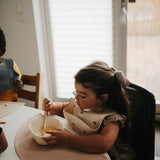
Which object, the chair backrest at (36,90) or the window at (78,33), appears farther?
the window at (78,33)

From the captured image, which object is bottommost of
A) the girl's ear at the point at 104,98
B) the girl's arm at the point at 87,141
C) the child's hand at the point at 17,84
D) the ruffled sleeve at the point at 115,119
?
the girl's arm at the point at 87,141

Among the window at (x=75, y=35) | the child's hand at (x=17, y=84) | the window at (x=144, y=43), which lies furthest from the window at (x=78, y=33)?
the child's hand at (x=17, y=84)

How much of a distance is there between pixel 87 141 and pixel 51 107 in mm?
374

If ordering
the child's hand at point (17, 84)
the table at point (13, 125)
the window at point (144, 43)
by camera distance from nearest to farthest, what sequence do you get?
the table at point (13, 125) → the child's hand at point (17, 84) → the window at point (144, 43)

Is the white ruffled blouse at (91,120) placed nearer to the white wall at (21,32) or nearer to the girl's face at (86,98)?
the girl's face at (86,98)

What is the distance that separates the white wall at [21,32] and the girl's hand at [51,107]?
4.30 feet

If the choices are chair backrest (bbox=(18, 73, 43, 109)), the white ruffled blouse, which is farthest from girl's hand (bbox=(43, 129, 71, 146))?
chair backrest (bbox=(18, 73, 43, 109))

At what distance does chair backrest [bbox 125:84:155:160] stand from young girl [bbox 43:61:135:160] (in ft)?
0.12

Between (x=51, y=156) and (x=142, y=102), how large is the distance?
0.47 metres

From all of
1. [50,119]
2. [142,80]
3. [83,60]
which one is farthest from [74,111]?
[142,80]

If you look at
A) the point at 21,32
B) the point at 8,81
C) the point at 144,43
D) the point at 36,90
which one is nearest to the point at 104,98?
the point at 36,90

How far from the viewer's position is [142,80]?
2.40m

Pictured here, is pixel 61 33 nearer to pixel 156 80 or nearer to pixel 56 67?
pixel 56 67

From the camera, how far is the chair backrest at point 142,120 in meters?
0.87
